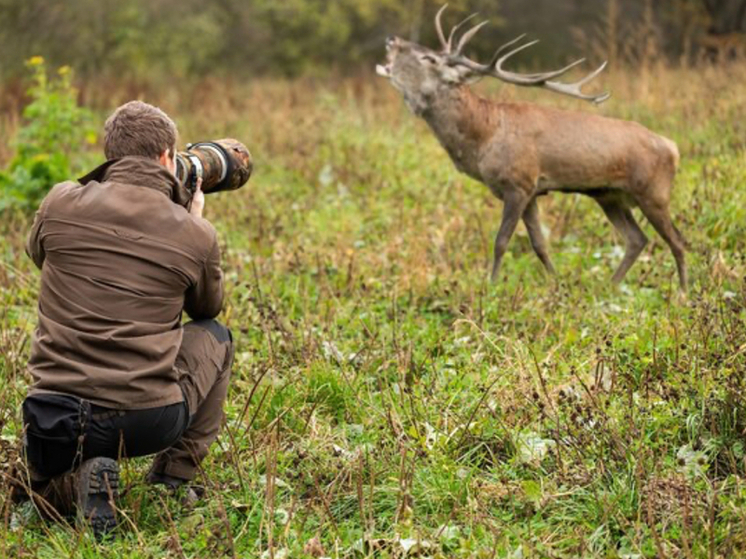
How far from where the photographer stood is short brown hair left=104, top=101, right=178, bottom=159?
13.5 ft

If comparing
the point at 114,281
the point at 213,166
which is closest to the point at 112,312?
the point at 114,281

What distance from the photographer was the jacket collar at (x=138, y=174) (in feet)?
13.4

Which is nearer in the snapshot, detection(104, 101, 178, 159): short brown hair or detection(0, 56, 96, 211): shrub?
detection(104, 101, 178, 159): short brown hair

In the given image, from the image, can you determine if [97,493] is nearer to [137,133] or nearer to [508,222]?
[137,133]

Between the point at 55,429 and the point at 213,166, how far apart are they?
1293mm

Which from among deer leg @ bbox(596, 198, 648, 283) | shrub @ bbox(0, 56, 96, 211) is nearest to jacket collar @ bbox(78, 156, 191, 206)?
deer leg @ bbox(596, 198, 648, 283)

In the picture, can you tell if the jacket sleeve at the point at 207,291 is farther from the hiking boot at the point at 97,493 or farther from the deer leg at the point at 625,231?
the deer leg at the point at 625,231

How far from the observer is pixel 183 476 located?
177 inches

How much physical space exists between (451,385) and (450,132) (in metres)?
3.10

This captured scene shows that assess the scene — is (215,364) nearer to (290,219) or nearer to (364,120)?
(290,219)

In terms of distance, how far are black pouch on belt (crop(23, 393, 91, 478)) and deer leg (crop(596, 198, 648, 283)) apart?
472cm

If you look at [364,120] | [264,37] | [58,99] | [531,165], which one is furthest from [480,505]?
[264,37]

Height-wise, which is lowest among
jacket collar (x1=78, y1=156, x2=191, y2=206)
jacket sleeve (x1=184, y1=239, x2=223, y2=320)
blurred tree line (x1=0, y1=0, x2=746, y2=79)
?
blurred tree line (x1=0, y1=0, x2=746, y2=79)

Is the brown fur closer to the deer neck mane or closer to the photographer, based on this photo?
the deer neck mane
